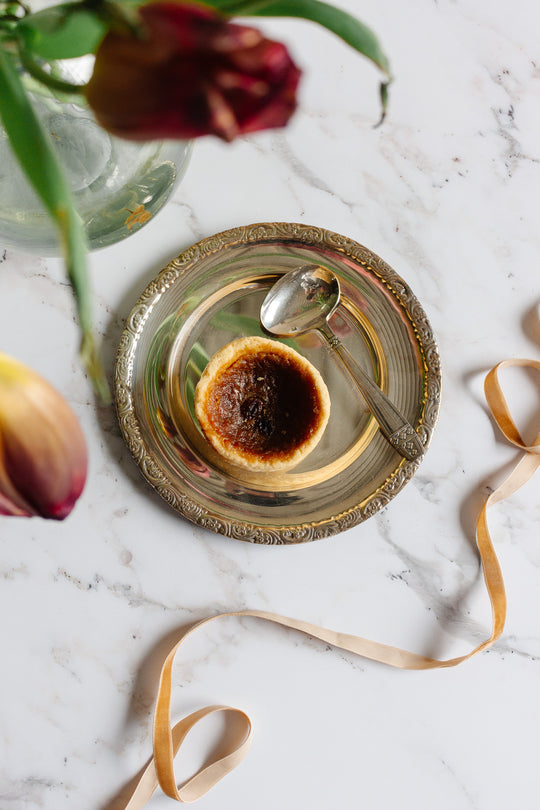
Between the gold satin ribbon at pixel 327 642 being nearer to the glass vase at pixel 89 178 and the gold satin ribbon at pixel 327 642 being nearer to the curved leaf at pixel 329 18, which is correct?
the glass vase at pixel 89 178

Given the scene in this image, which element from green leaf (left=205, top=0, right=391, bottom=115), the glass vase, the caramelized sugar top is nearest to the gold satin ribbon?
the caramelized sugar top

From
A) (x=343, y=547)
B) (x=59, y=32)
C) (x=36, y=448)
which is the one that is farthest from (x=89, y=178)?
(x=343, y=547)

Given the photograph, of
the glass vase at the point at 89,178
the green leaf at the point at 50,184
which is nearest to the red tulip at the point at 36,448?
the green leaf at the point at 50,184

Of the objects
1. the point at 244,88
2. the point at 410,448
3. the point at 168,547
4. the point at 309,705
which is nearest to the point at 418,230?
the point at 410,448

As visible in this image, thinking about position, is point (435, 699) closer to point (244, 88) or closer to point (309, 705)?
point (309, 705)

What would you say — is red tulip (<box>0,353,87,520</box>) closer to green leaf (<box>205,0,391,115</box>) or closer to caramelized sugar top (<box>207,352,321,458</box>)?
green leaf (<box>205,0,391,115</box>)
